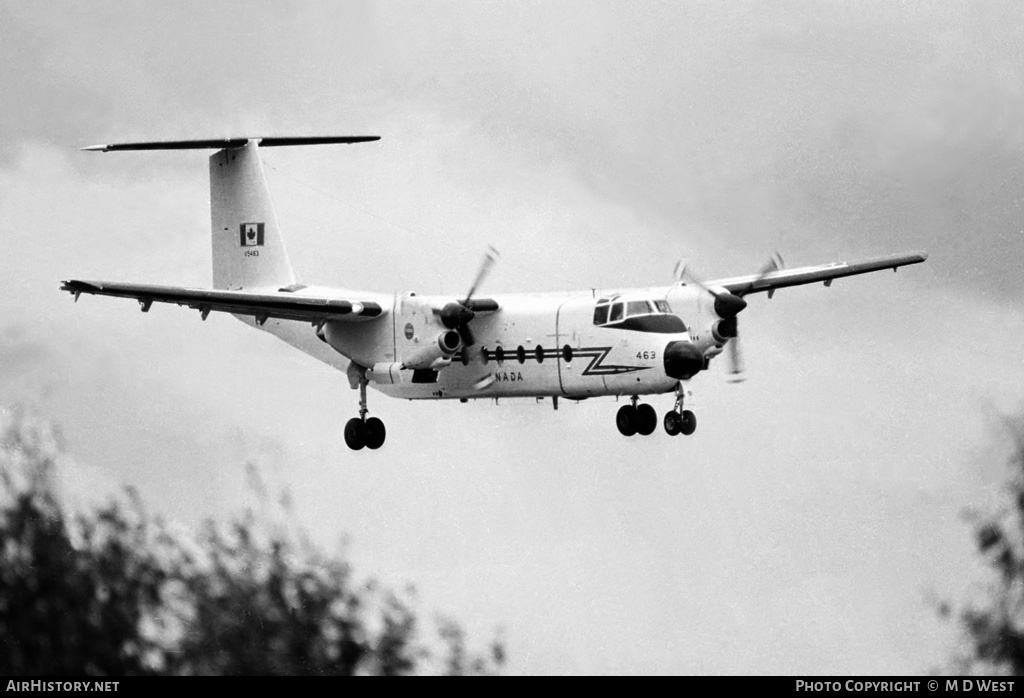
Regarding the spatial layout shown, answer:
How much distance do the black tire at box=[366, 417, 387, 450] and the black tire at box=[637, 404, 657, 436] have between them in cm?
651

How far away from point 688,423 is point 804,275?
665 cm

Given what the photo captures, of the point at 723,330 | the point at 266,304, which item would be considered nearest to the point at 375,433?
the point at 266,304

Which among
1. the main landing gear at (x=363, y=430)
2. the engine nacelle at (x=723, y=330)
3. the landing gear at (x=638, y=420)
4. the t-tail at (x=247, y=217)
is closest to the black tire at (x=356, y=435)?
the main landing gear at (x=363, y=430)

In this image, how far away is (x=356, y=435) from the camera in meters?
45.0

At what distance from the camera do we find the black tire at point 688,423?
40.5 meters

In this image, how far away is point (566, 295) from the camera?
1689 inches

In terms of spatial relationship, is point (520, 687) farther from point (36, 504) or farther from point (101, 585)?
point (36, 504)

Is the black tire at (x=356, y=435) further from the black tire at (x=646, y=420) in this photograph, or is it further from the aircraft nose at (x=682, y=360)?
the aircraft nose at (x=682, y=360)

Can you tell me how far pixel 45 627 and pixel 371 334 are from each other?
1416 cm

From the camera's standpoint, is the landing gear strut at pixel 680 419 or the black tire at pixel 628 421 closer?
the landing gear strut at pixel 680 419

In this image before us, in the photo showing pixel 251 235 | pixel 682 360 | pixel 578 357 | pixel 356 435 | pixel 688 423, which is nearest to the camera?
pixel 682 360

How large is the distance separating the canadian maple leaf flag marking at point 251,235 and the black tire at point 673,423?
1262 centimetres

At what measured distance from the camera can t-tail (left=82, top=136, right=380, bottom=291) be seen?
47.8 m

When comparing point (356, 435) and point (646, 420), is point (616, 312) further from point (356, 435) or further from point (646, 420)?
point (356, 435)
